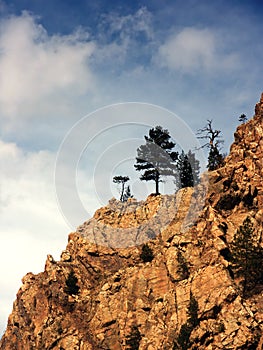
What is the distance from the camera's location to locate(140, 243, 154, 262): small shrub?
6078 cm

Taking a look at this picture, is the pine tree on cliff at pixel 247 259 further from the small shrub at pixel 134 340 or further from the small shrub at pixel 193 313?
the small shrub at pixel 134 340

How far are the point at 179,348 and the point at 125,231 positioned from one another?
29378 millimetres

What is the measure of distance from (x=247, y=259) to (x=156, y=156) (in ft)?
131

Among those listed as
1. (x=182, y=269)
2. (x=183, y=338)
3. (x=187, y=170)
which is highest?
(x=187, y=170)

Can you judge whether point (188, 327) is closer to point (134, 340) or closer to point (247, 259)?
point (134, 340)

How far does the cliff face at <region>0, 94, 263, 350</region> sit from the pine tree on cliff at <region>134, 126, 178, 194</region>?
10421 millimetres

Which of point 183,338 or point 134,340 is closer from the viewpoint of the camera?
point 183,338

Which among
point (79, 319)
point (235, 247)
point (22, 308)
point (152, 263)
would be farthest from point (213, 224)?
point (22, 308)

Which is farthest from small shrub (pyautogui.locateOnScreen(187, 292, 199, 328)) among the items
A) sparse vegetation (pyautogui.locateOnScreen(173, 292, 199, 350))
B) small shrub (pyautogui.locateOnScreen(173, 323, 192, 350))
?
small shrub (pyautogui.locateOnScreen(173, 323, 192, 350))

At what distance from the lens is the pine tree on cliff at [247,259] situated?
160ft

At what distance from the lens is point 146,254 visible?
200 feet

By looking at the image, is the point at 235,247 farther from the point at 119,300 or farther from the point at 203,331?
the point at 119,300

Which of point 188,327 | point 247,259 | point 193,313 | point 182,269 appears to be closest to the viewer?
point 188,327

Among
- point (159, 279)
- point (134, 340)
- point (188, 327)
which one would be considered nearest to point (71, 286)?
point (159, 279)
